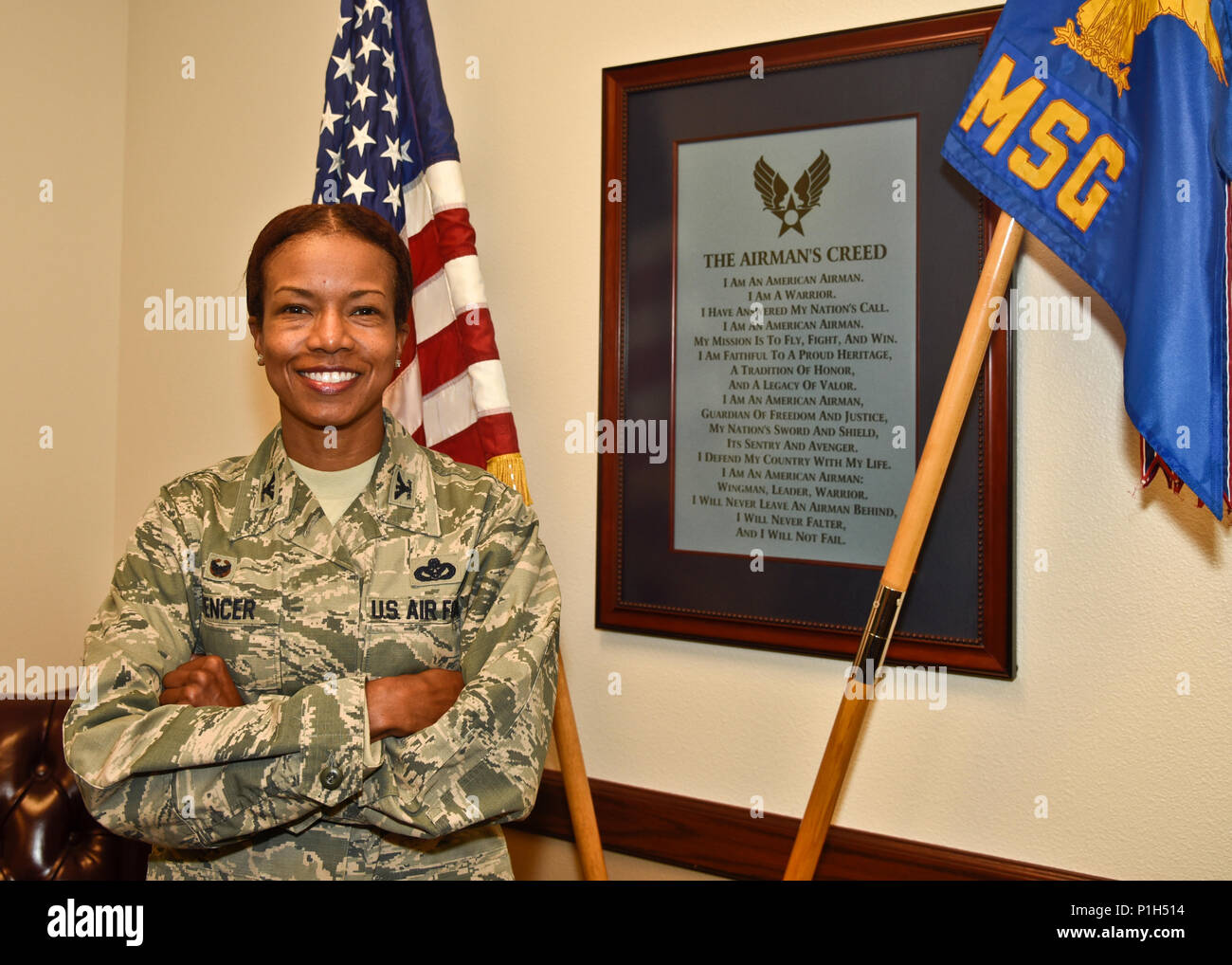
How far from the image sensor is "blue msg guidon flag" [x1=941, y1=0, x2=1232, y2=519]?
1260mm

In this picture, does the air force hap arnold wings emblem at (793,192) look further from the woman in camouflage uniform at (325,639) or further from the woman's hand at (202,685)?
the woman's hand at (202,685)

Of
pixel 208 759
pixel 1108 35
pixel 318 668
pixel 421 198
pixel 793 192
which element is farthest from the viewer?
pixel 421 198

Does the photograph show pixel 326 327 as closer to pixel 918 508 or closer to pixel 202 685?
pixel 202 685

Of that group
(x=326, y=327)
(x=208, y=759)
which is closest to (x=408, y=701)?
(x=208, y=759)

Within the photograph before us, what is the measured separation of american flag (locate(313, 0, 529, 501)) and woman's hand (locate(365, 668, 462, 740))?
67 centimetres

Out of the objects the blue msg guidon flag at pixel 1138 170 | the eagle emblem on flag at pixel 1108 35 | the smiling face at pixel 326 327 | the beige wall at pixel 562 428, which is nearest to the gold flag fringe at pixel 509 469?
the beige wall at pixel 562 428

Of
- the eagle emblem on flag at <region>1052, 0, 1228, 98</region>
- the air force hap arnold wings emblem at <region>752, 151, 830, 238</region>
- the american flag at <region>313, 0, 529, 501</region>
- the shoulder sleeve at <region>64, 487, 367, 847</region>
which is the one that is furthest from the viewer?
the american flag at <region>313, 0, 529, 501</region>

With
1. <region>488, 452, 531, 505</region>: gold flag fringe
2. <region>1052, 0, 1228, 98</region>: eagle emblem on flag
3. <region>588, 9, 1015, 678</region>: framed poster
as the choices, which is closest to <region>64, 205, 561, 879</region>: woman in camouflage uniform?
<region>488, 452, 531, 505</region>: gold flag fringe

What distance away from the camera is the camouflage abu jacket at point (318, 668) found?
3.41ft

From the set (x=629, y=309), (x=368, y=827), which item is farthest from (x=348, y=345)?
(x=629, y=309)

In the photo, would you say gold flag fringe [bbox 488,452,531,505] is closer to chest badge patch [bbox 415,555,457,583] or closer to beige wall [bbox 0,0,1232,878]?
beige wall [bbox 0,0,1232,878]

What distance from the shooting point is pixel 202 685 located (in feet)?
3.67

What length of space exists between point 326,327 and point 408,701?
0.49 metres

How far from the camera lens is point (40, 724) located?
1514mm
